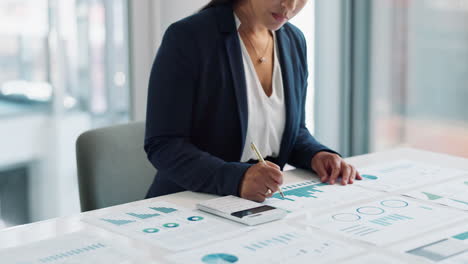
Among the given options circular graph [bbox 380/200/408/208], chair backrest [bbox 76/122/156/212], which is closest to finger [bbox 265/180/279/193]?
circular graph [bbox 380/200/408/208]

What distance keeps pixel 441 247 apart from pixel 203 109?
0.76m

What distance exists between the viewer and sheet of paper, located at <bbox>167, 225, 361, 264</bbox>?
116cm

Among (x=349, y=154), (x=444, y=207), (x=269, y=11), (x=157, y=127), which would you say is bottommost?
(x=349, y=154)

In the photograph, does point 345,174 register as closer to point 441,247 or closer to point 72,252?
point 441,247

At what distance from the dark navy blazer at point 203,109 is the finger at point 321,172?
0.07m

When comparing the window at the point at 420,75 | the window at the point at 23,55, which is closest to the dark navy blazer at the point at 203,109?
the window at the point at 23,55

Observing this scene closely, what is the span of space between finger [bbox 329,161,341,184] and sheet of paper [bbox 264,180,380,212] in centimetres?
2

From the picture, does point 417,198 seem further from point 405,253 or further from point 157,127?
point 157,127

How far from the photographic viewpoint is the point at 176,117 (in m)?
1.67

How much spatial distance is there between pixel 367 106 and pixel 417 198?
2.07m

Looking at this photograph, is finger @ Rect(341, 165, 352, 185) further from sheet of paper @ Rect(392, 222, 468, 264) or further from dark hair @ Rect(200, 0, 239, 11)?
dark hair @ Rect(200, 0, 239, 11)

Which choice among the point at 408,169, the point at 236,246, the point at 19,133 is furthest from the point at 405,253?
the point at 19,133

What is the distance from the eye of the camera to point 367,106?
11.7ft

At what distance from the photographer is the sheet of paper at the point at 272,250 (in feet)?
3.79
